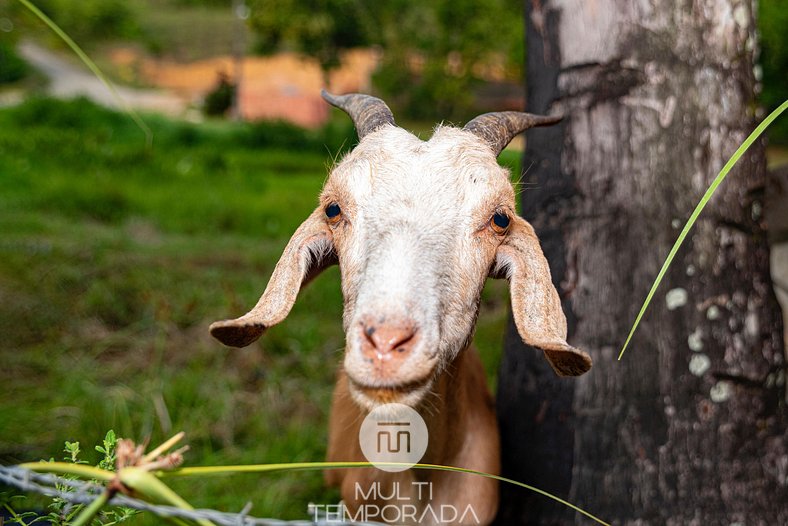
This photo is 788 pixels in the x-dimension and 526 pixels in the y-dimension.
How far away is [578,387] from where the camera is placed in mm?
3066

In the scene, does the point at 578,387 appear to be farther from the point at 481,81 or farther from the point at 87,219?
the point at 87,219

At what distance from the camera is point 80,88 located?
13195 mm

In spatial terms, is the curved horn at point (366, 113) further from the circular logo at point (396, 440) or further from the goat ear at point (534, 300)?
the circular logo at point (396, 440)

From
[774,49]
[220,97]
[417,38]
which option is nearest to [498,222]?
[774,49]

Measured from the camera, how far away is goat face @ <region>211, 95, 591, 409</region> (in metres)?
1.92

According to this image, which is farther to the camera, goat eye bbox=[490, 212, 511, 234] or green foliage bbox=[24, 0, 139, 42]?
green foliage bbox=[24, 0, 139, 42]

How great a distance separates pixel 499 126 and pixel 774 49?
5409 millimetres

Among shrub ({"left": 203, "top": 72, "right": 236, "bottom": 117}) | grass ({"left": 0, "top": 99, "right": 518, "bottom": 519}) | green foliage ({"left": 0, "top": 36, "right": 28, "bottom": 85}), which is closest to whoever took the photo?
grass ({"left": 0, "top": 99, "right": 518, "bottom": 519})

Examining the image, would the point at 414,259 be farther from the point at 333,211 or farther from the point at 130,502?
the point at 130,502

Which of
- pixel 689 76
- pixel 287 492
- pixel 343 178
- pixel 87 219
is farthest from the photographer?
pixel 87 219

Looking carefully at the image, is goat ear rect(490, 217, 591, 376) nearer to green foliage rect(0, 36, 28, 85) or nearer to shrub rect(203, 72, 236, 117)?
green foliage rect(0, 36, 28, 85)

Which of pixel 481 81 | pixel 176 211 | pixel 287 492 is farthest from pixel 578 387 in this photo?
pixel 176 211

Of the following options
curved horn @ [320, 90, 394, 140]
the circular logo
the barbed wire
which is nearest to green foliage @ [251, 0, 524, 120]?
curved horn @ [320, 90, 394, 140]

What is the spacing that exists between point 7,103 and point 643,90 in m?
11.5
